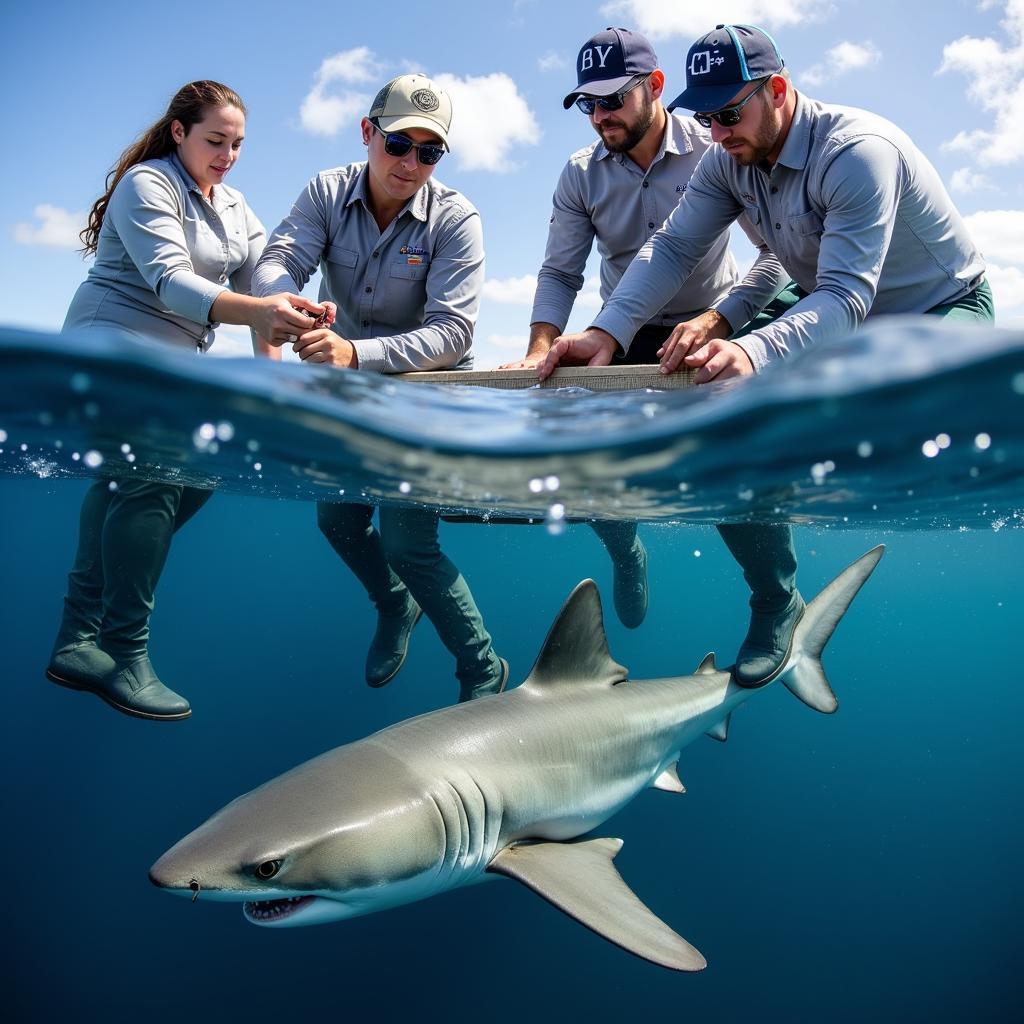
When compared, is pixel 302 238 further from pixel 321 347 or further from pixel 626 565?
pixel 626 565

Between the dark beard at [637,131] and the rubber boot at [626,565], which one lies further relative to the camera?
the rubber boot at [626,565]

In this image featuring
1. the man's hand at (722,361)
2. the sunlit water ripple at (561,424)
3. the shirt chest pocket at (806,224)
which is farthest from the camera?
the shirt chest pocket at (806,224)

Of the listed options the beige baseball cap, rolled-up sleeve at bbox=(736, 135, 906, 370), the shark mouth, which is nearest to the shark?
the shark mouth

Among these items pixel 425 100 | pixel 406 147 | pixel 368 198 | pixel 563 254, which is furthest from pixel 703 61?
pixel 368 198

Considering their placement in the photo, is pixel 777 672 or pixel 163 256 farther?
pixel 777 672

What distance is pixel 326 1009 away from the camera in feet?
16.5

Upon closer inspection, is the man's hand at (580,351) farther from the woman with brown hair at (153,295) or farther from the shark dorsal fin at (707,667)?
the shark dorsal fin at (707,667)

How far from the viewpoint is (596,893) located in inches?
131

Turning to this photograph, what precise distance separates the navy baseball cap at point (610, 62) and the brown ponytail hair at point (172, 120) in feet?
7.24

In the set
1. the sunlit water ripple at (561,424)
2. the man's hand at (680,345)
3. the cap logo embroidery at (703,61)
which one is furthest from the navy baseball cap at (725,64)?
the sunlit water ripple at (561,424)

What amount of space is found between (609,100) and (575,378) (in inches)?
81.4

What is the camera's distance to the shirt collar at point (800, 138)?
13.1ft

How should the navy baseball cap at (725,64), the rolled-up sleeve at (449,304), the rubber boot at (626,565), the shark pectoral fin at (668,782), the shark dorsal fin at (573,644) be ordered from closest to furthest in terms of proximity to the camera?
the navy baseball cap at (725,64) → the shark dorsal fin at (573,644) → the shark pectoral fin at (668,782) → the rolled-up sleeve at (449,304) → the rubber boot at (626,565)

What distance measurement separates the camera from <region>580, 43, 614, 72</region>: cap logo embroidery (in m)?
5.08
